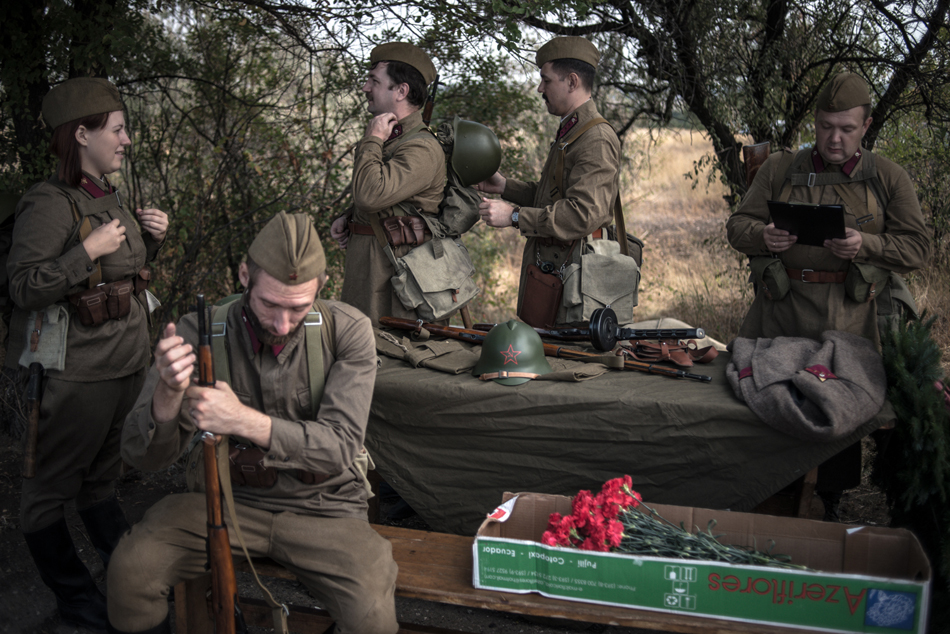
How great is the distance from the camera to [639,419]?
2896 mm

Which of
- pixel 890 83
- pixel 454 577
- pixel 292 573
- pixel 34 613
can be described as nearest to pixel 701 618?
pixel 454 577

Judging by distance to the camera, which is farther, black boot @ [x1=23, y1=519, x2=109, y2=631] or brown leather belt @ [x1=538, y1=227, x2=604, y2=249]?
brown leather belt @ [x1=538, y1=227, x2=604, y2=249]

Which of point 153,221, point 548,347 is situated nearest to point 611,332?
point 548,347

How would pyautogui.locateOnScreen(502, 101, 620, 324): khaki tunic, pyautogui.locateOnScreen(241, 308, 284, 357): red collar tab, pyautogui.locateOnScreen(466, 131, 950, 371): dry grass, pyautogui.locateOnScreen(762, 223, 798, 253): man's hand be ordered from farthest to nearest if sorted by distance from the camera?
1. pyautogui.locateOnScreen(466, 131, 950, 371): dry grass
2. pyautogui.locateOnScreen(502, 101, 620, 324): khaki tunic
3. pyautogui.locateOnScreen(762, 223, 798, 253): man's hand
4. pyautogui.locateOnScreen(241, 308, 284, 357): red collar tab

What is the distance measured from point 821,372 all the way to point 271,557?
6.86ft

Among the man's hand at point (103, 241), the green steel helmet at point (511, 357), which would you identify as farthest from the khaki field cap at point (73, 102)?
the green steel helmet at point (511, 357)

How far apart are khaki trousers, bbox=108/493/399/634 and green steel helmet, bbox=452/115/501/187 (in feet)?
6.74

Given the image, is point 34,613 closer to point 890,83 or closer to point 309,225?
point 309,225

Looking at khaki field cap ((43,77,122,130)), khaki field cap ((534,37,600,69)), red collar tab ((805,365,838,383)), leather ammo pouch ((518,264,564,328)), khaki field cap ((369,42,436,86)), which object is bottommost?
red collar tab ((805,365,838,383))

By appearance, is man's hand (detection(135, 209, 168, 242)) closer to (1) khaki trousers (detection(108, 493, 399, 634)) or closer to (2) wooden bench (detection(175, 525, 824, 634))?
(1) khaki trousers (detection(108, 493, 399, 634))

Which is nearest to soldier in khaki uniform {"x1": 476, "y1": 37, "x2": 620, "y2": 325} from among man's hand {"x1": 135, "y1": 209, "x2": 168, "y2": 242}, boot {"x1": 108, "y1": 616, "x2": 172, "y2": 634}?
man's hand {"x1": 135, "y1": 209, "x2": 168, "y2": 242}

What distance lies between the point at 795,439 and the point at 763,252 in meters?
0.99

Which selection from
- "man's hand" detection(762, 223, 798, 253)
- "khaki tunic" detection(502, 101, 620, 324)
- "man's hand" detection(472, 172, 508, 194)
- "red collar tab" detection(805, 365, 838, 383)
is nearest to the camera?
"red collar tab" detection(805, 365, 838, 383)

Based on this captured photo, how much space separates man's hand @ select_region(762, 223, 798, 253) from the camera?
3.16 m
